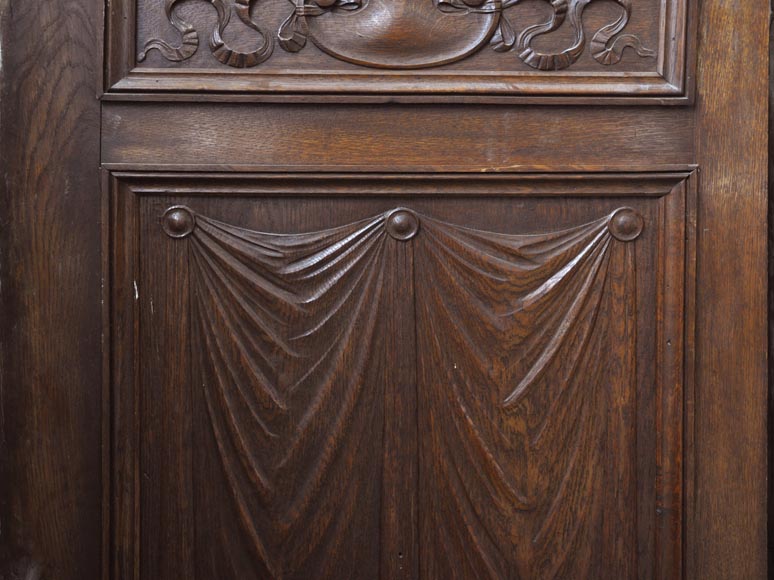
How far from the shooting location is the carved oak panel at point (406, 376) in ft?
2.84

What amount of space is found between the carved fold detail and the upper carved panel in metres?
0.17

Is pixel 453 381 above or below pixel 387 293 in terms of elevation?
below

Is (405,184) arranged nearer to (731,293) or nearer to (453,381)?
(453,381)

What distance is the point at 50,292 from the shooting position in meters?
0.85

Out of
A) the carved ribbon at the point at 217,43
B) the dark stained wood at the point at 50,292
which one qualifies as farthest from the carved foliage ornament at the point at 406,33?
the dark stained wood at the point at 50,292

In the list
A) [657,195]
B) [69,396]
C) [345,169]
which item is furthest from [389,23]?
[69,396]

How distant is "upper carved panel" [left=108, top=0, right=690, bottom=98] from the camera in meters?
0.86

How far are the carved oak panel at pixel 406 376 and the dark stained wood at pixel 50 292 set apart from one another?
0.05 m

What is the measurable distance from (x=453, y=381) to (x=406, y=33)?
422mm

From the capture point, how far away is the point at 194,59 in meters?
0.86

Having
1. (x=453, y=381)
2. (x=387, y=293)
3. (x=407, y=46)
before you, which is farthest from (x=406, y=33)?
(x=453, y=381)

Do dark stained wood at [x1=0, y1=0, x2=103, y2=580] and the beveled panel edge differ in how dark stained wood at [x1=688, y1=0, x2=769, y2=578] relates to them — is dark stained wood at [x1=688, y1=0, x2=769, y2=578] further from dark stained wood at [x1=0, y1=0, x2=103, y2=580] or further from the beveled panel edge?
dark stained wood at [x1=0, y1=0, x2=103, y2=580]

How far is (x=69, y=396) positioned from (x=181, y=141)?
1.07 ft

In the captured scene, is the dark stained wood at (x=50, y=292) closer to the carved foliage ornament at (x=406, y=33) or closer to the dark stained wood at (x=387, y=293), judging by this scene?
the dark stained wood at (x=387, y=293)
